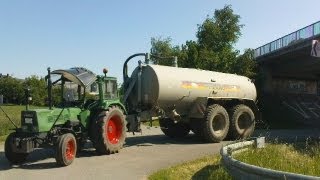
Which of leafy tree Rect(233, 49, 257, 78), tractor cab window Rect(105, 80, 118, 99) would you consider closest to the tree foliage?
leafy tree Rect(233, 49, 257, 78)

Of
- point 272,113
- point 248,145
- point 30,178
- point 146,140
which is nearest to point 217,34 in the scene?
point 272,113

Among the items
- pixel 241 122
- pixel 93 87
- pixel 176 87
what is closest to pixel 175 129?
pixel 241 122

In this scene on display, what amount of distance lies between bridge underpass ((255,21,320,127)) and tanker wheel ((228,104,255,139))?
44.2 ft

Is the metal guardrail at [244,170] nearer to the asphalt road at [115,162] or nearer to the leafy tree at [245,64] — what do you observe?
the asphalt road at [115,162]

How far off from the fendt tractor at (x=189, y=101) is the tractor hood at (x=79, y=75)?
2.51m

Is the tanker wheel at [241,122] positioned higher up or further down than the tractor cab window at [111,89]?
further down

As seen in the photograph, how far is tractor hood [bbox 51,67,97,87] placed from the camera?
15155 mm

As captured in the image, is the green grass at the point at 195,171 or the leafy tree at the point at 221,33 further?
the leafy tree at the point at 221,33

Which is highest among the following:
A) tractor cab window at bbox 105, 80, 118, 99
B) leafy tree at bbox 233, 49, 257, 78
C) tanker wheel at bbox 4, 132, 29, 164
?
leafy tree at bbox 233, 49, 257, 78

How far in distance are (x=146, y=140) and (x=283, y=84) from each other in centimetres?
3218

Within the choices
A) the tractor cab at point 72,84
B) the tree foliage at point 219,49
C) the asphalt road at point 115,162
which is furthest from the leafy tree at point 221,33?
the tractor cab at point 72,84

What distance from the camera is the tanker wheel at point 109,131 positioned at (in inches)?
595

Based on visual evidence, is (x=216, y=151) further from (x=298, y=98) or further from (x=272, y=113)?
(x=298, y=98)

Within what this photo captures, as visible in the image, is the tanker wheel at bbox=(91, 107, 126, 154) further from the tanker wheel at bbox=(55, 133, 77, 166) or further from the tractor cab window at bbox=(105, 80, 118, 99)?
the tanker wheel at bbox=(55, 133, 77, 166)
